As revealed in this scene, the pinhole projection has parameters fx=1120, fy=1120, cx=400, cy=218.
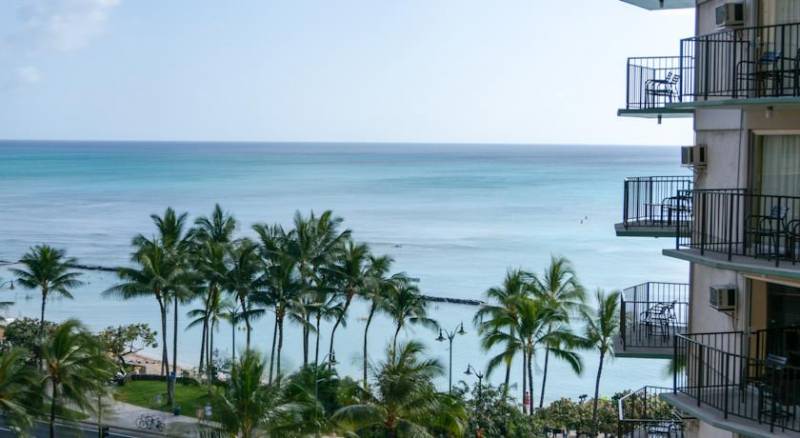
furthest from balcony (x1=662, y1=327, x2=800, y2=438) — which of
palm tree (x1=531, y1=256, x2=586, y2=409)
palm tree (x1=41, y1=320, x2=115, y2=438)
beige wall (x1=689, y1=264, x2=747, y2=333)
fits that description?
palm tree (x1=531, y1=256, x2=586, y2=409)

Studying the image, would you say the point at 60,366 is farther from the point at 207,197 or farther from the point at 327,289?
the point at 207,197

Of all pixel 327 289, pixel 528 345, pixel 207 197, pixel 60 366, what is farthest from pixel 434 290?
pixel 207 197

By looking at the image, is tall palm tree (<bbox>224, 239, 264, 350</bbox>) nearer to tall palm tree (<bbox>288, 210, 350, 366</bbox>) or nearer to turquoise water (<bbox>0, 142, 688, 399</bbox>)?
tall palm tree (<bbox>288, 210, 350, 366</bbox>)

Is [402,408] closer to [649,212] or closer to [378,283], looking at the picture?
[649,212]

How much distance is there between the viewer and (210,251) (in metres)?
49.4

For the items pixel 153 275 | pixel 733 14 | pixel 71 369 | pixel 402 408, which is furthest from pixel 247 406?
pixel 153 275

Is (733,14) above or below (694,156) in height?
above

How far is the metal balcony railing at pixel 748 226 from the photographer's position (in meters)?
12.8

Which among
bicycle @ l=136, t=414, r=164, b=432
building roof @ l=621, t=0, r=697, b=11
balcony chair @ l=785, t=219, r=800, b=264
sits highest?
building roof @ l=621, t=0, r=697, b=11

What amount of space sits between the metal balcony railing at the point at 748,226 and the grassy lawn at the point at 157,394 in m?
31.7

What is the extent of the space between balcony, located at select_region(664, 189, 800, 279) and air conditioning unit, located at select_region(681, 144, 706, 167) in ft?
2.00

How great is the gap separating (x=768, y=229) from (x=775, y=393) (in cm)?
214

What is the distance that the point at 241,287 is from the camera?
48.3 meters

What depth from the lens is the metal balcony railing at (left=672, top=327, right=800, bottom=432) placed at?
40.9 feet
